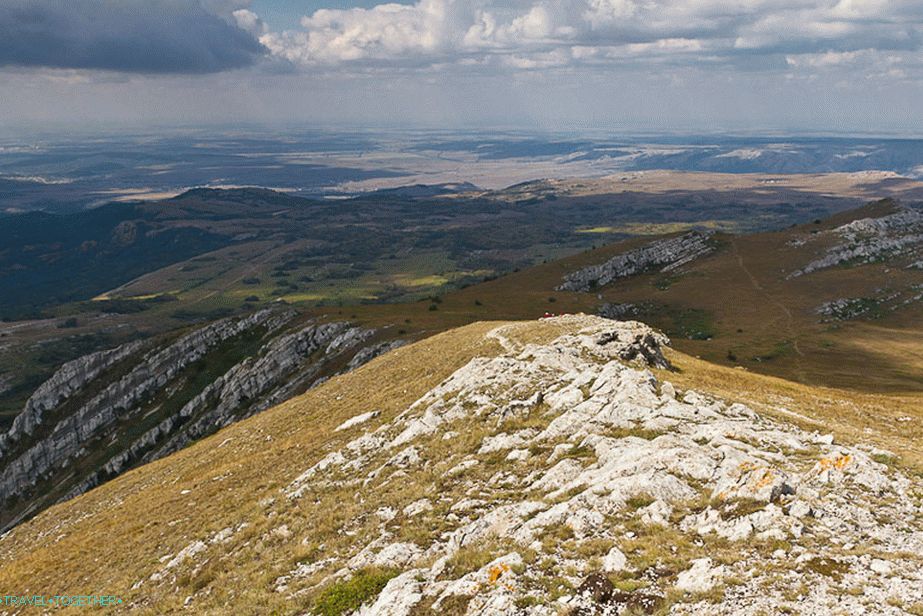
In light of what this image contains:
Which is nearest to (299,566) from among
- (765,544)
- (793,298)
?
(765,544)

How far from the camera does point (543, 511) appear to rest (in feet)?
68.4

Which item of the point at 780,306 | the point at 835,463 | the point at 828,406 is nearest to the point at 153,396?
Answer: the point at 828,406

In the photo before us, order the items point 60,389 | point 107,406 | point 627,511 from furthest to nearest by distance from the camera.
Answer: point 60,389 → point 107,406 → point 627,511

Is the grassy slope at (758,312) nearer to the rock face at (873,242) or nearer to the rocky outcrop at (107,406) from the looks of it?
the rock face at (873,242)

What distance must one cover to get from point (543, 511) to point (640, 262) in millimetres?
160169

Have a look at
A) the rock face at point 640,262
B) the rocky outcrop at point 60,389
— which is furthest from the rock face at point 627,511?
the rock face at point 640,262

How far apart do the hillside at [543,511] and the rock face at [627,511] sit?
0.27 ft

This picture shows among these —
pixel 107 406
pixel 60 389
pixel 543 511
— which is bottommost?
pixel 60 389

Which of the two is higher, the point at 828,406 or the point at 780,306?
the point at 828,406

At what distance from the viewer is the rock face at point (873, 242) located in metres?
138

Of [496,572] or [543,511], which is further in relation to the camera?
[543,511]

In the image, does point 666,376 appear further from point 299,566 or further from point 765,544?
point 299,566

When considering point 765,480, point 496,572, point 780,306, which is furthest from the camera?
point 780,306

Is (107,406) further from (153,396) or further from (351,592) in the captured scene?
(351,592)
